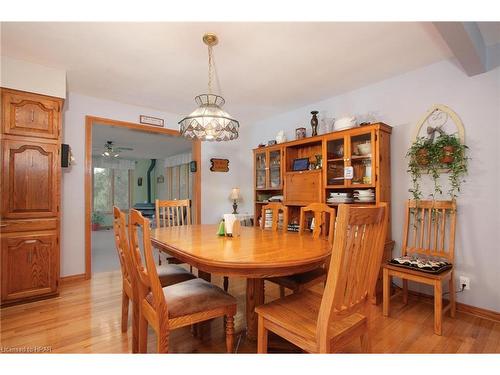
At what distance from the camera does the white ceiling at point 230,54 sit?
194cm

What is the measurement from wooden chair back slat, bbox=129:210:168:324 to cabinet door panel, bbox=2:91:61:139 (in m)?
1.96

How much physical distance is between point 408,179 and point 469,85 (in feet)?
3.16

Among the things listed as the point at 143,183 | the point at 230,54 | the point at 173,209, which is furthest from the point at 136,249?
the point at 143,183

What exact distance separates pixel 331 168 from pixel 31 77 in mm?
3285

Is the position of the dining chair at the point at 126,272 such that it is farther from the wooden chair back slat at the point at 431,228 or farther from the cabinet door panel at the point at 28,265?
the wooden chair back slat at the point at 431,228

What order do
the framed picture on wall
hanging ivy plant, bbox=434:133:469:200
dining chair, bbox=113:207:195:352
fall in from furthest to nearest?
the framed picture on wall < hanging ivy plant, bbox=434:133:469:200 < dining chair, bbox=113:207:195:352

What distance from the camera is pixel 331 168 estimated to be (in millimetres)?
3051

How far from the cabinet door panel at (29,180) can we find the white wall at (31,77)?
0.54 m

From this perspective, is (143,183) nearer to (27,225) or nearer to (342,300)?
(27,225)

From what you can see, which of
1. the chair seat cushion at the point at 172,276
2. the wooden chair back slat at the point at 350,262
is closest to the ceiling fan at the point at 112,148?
the chair seat cushion at the point at 172,276

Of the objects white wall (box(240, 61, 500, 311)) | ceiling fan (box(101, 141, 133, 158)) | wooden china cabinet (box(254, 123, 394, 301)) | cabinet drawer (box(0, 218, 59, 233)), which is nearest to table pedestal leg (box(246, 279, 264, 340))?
wooden china cabinet (box(254, 123, 394, 301))

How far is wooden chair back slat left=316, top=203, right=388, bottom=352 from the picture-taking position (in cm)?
102

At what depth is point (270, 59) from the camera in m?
2.37

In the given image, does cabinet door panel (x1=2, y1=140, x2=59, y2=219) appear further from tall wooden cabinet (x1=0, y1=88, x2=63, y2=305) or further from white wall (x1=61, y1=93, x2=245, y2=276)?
white wall (x1=61, y1=93, x2=245, y2=276)
